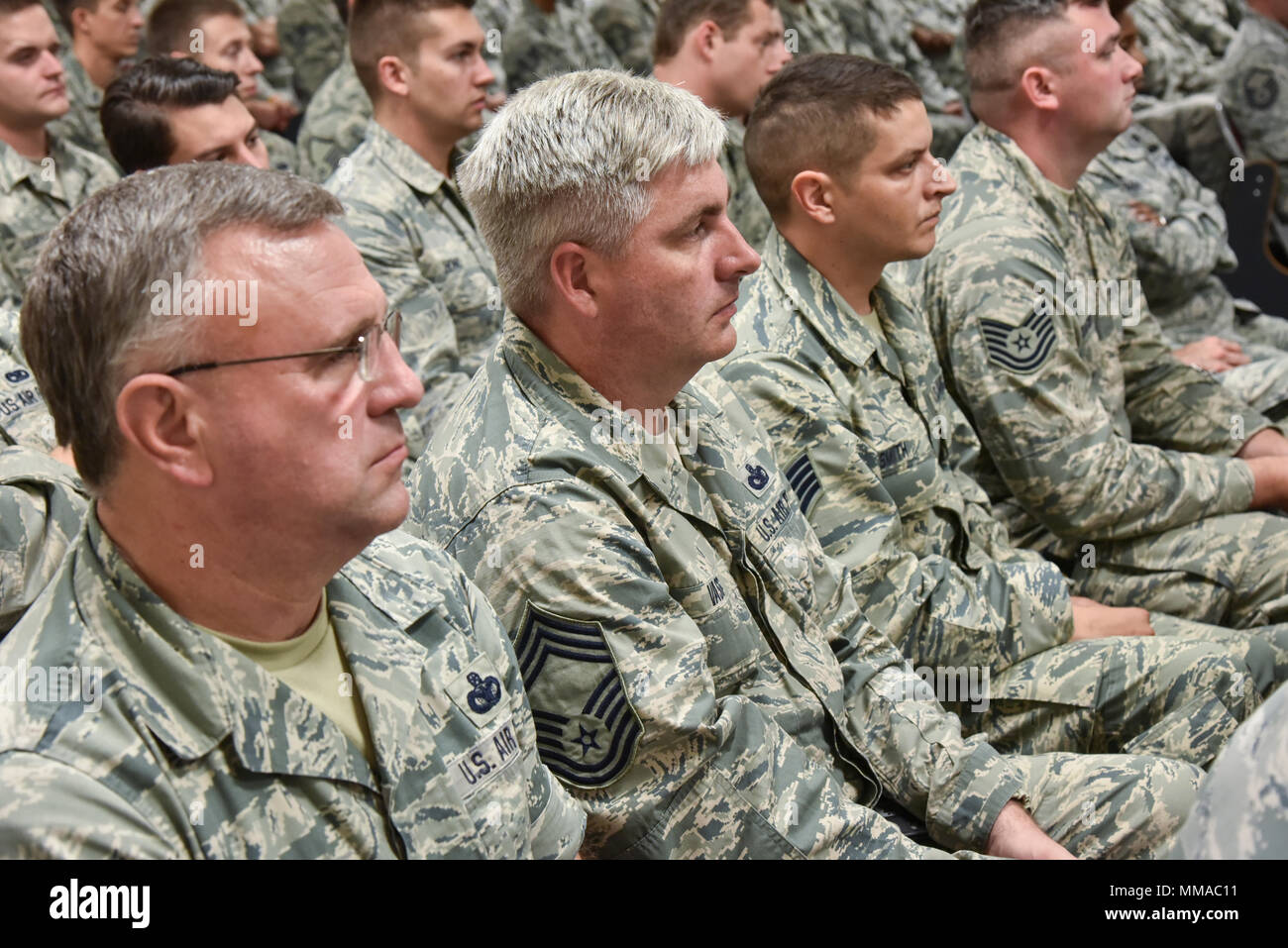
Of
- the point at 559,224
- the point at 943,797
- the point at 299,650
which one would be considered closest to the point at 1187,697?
the point at 943,797

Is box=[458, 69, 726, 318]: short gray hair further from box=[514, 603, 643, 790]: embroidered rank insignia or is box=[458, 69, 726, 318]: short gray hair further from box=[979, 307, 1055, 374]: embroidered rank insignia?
box=[979, 307, 1055, 374]: embroidered rank insignia

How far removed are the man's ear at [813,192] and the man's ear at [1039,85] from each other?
0.82m

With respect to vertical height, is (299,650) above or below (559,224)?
below

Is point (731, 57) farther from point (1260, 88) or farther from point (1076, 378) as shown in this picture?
point (1076, 378)

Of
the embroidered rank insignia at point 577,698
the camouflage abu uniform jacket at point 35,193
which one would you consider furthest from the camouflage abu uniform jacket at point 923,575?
the camouflage abu uniform jacket at point 35,193

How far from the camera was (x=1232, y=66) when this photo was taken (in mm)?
4023

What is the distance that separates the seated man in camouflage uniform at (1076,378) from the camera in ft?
7.79

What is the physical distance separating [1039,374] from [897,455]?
42cm

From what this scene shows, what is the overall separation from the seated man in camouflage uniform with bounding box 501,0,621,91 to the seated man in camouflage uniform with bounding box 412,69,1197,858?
11.3 ft

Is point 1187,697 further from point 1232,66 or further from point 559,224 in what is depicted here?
point 1232,66

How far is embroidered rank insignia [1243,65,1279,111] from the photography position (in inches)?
154

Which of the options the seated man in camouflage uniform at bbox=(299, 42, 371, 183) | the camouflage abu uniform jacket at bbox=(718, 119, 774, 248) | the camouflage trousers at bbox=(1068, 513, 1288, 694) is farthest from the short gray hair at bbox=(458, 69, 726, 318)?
the seated man in camouflage uniform at bbox=(299, 42, 371, 183)

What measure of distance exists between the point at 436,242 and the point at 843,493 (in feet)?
4.53

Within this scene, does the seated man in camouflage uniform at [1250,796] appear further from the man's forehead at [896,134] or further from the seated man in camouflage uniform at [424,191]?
the seated man in camouflage uniform at [424,191]
